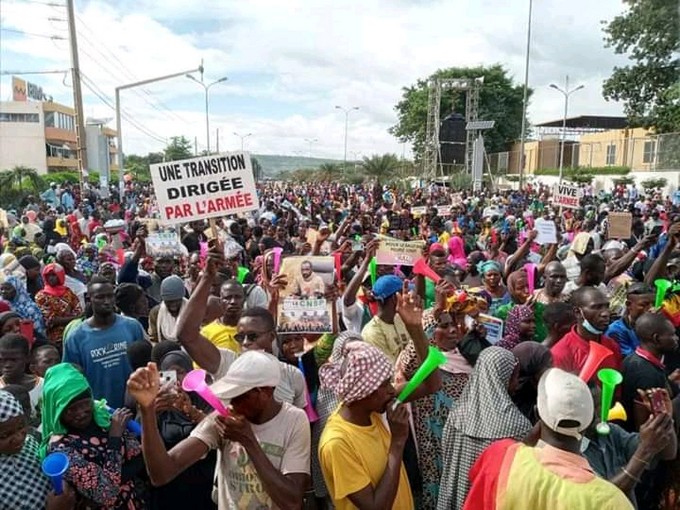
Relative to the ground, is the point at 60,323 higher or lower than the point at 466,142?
lower

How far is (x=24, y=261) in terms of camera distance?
6.50 meters

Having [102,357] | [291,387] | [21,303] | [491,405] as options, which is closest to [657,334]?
[491,405]

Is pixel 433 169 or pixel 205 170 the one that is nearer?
pixel 205 170

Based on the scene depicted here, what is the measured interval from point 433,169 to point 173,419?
1681 inches

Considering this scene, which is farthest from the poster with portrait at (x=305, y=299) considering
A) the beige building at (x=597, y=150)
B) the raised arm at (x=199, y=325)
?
the beige building at (x=597, y=150)

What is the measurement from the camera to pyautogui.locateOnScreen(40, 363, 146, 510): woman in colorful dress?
8.32 ft

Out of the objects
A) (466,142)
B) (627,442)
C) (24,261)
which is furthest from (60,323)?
(466,142)

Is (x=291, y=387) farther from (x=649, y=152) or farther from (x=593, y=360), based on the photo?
(x=649, y=152)

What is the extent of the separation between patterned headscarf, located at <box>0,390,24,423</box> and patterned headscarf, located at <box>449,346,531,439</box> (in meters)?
1.95

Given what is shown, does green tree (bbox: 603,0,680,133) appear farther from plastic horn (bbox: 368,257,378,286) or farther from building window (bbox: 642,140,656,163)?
plastic horn (bbox: 368,257,378,286)

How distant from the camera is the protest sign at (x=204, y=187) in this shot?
535 cm

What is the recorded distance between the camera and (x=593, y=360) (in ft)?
11.2

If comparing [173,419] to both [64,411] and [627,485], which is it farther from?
[627,485]

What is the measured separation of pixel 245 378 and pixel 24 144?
63.4 metres
